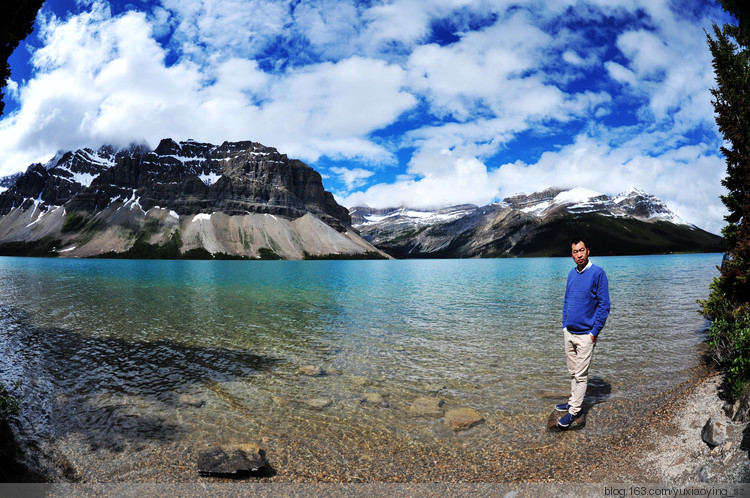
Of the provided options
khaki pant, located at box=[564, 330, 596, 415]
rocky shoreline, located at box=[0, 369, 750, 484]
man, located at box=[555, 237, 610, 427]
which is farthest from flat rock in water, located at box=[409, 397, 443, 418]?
khaki pant, located at box=[564, 330, 596, 415]

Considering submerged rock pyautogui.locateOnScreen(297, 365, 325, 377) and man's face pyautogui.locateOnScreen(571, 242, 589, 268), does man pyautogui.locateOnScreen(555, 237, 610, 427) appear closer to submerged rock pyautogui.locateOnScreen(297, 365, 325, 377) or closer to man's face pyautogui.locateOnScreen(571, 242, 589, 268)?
man's face pyautogui.locateOnScreen(571, 242, 589, 268)

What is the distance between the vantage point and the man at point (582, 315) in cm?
1088

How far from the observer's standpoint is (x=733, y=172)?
1605 cm

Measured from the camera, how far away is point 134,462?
34.3 feet

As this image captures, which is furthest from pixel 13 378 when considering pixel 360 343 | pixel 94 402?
pixel 360 343

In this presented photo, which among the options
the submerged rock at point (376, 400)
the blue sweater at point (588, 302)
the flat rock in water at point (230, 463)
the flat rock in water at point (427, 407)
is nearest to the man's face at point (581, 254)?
the blue sweater at point (588, 302)

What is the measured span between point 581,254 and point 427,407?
7.84 meters

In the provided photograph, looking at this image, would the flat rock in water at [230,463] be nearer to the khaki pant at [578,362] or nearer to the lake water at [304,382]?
the lake water at [304,382]

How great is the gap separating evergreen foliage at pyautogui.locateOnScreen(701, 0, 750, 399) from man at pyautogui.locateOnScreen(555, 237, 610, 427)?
5.93 metres

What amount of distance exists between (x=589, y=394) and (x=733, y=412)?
539 centimetres

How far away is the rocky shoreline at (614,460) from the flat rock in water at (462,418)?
1843mm

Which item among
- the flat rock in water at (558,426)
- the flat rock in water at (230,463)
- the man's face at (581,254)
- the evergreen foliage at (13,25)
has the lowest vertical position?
the flat rock in water at (230,463)

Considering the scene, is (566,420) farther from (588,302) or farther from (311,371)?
(311,371)

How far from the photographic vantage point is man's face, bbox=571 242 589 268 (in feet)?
36.3
